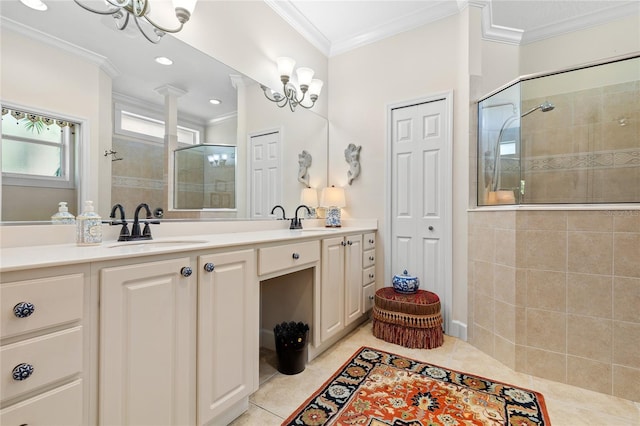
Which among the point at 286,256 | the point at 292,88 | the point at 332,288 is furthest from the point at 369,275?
the point at 292,88

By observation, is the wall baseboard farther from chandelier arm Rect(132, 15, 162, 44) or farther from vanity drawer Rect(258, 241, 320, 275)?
chandelier arm Rect(132, 15, 162, 44)

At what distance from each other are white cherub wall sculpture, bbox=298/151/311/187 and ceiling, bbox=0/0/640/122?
850 millimetres

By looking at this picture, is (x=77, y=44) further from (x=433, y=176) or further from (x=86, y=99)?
(x=433, y=176)

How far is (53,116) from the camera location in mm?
1269

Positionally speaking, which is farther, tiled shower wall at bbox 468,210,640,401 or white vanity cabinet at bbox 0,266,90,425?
tiled shower wall at bbox 468,210,640,401

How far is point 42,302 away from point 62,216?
672mm

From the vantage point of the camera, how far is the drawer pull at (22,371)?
74cm

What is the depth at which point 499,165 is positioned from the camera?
91.2 inches

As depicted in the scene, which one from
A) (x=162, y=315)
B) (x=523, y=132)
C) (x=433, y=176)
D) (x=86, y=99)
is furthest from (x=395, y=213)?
(x=86, y=99)

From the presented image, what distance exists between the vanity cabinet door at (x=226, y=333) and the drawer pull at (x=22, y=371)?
1.62 feet

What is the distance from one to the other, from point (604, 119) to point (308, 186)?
2.50 meters

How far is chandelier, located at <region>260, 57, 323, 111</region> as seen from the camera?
2.39 meters

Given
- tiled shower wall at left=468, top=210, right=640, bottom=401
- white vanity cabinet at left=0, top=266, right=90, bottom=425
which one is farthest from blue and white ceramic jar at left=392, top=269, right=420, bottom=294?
white vanity cabinet at left=0, top=266, right=90, bottom=425

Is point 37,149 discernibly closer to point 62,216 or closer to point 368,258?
point 62,216
